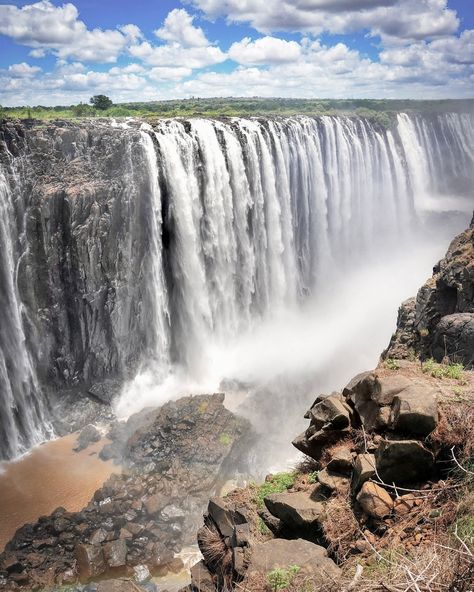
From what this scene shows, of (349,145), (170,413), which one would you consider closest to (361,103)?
(349,145)

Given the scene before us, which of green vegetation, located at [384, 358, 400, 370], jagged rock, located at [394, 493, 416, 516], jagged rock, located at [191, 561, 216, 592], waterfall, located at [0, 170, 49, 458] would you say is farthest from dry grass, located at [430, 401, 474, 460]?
waterfall, located at [0, 170, 49, 458]

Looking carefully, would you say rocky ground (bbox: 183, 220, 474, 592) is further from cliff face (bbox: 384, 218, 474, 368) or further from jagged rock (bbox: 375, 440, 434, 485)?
cliff face (bbox: 384, 218, 474, 368)

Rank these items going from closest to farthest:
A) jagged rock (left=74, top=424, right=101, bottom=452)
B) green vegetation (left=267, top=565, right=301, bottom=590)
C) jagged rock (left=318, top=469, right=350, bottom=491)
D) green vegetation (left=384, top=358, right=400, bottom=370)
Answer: green vegetation (left=267, top=565, right=301, bottom=590) < jagged rock (left=318, top=469, right=350, bottom=491) < green vegetation (left=384, top=358, right=400, bottom=370) < jagged rock (left=74, top=424, right=101, bottom=452)

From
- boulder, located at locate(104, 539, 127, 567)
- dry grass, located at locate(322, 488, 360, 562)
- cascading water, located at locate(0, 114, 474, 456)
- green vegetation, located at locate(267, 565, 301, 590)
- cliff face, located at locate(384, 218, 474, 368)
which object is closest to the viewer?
green vegetation, located at locate(267, 565, 301, 590)

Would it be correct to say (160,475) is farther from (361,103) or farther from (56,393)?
(361,103)

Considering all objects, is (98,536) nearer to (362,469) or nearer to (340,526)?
(340,526)

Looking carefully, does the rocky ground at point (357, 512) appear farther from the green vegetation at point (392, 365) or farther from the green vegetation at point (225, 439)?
the green vegetation at point (225, 439)

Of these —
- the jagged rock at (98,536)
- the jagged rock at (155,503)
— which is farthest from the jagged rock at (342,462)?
the jagged rock at (98,536)

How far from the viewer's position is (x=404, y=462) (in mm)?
5879

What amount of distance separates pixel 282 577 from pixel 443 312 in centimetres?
799

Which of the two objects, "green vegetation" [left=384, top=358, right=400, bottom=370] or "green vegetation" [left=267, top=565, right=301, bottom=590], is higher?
"green vegetation" [left=384, top=358, right=400, bottom=370]

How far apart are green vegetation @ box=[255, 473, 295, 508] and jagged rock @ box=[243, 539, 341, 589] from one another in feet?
5.11

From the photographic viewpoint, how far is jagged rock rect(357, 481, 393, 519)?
5.74 metres

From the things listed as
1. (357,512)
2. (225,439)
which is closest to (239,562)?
(357,512)
